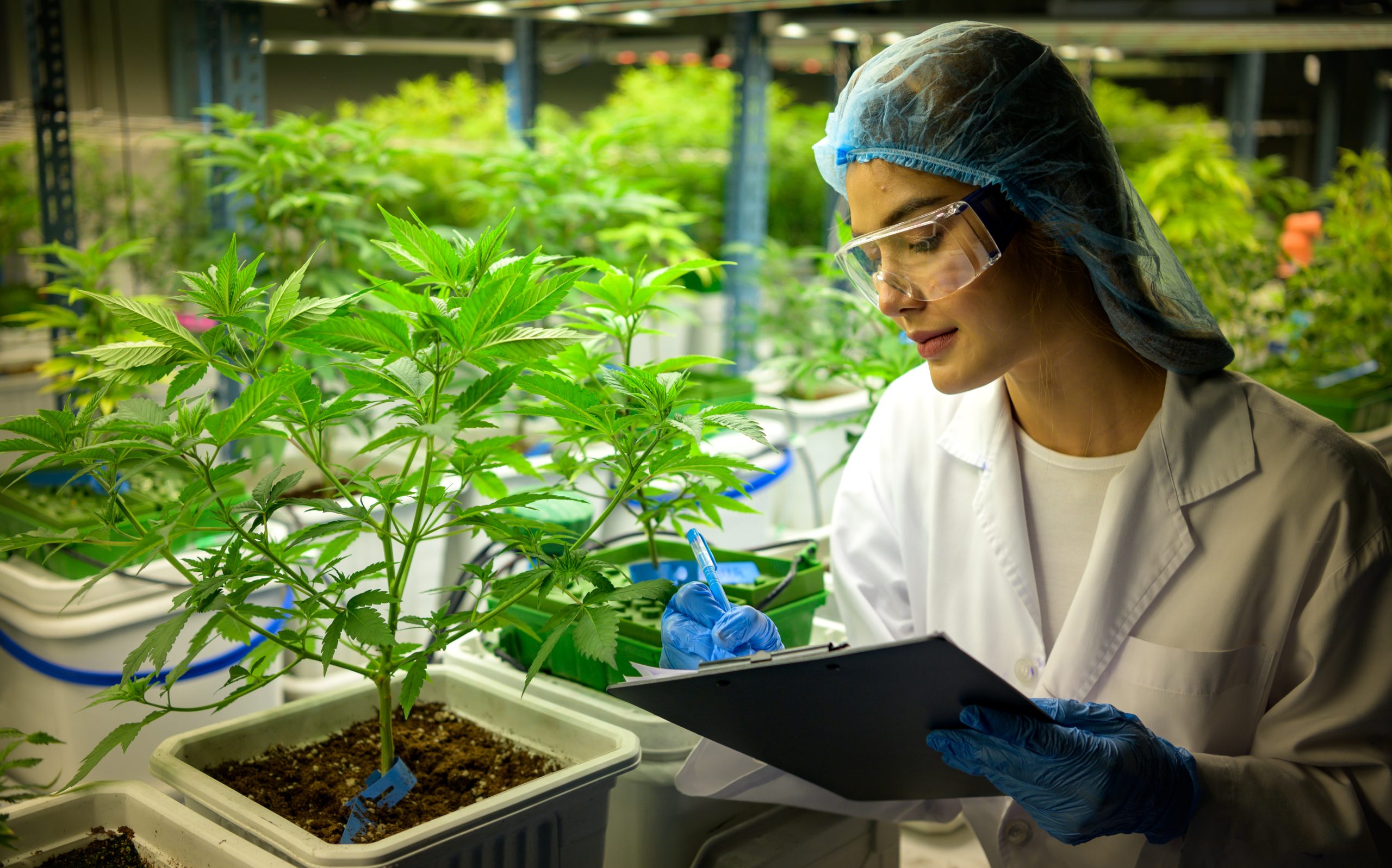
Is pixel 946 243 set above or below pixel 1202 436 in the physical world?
above

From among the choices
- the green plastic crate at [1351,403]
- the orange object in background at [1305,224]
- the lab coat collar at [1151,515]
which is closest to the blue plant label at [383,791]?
the lab coat collar at [1151,515]

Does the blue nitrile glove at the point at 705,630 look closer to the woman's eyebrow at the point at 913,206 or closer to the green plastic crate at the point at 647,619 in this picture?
the green plastic crate at the point at 647,619

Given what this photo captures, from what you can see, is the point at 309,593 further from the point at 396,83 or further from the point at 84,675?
the point at 396,83

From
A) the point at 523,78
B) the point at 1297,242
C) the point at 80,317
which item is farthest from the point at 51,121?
the point at 1297,242

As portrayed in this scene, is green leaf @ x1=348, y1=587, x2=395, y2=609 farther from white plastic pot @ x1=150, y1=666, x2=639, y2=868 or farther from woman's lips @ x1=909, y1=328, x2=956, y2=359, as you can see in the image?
woman's lips @ x1=909, y1=328, x2=956, y2=359

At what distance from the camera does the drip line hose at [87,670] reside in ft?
4.65

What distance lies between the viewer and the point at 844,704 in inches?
31.3

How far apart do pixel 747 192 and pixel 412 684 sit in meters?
2.48

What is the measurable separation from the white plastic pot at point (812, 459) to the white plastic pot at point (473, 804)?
1.38m

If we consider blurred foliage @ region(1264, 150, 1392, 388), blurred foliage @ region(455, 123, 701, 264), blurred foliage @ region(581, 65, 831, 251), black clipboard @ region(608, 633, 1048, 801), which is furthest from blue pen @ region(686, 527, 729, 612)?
blurred foliage @ region(581, 65, 831, 251)

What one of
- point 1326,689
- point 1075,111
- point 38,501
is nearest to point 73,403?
point 38,501

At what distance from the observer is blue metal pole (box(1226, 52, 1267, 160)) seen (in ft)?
12.2

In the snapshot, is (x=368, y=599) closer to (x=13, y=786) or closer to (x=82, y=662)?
(x=13, y=786)

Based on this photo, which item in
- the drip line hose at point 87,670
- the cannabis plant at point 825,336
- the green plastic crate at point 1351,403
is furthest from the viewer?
the green plastic crate at point 1351,403
